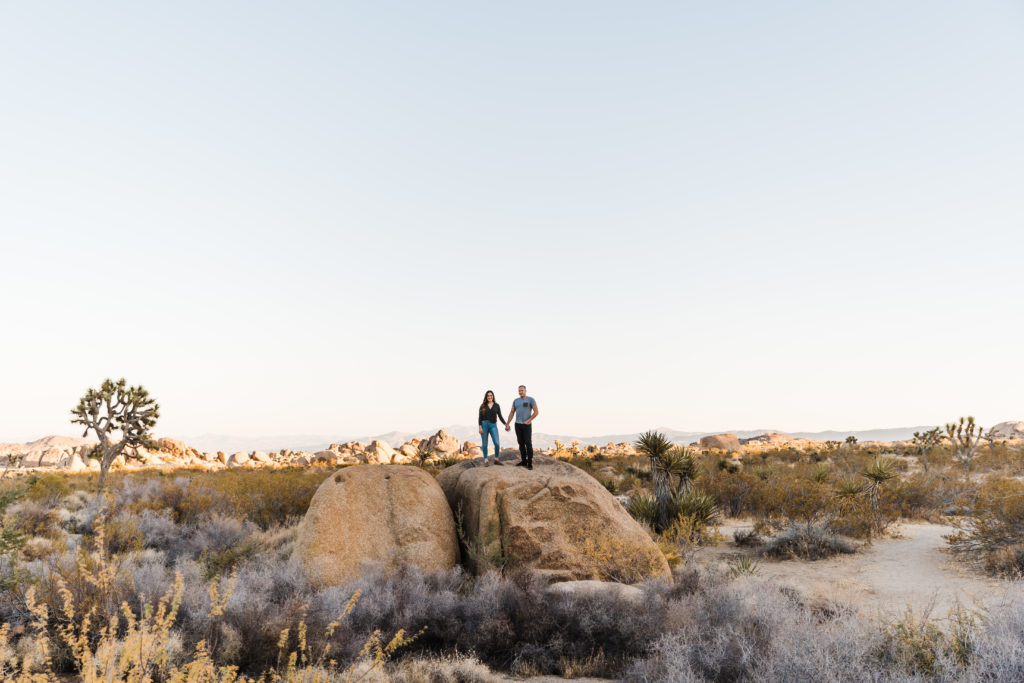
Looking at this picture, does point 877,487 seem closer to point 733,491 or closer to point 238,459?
point 733,491

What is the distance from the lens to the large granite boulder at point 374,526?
9.73 metres

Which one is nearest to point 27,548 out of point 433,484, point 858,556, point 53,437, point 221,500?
point 221,500

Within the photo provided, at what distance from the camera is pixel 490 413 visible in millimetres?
14320

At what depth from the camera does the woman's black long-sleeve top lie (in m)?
14.3

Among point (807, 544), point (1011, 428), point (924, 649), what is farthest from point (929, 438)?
point (1011, 428)

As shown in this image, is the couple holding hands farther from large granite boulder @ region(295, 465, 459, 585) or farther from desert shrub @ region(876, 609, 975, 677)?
desert shrub @ region(876, 609, 975, 677)

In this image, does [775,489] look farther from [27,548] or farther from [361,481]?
[27,548]

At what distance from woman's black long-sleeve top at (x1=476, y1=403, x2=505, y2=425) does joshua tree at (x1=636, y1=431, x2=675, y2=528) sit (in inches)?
180

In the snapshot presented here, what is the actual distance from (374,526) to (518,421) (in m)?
4.37

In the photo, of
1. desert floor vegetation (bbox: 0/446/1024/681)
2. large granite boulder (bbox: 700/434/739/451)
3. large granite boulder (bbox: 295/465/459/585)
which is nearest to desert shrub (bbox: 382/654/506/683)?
desert floor vegetation (bbox: 0/446/1024/681)

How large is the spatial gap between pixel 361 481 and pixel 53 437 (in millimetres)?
106198

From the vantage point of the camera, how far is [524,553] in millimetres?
9922

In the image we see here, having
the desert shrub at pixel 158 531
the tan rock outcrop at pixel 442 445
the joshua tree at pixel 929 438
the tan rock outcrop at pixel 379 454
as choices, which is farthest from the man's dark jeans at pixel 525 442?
the tan rock outcrop at pixel 442 445

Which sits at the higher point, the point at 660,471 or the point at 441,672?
the point at 660,471
